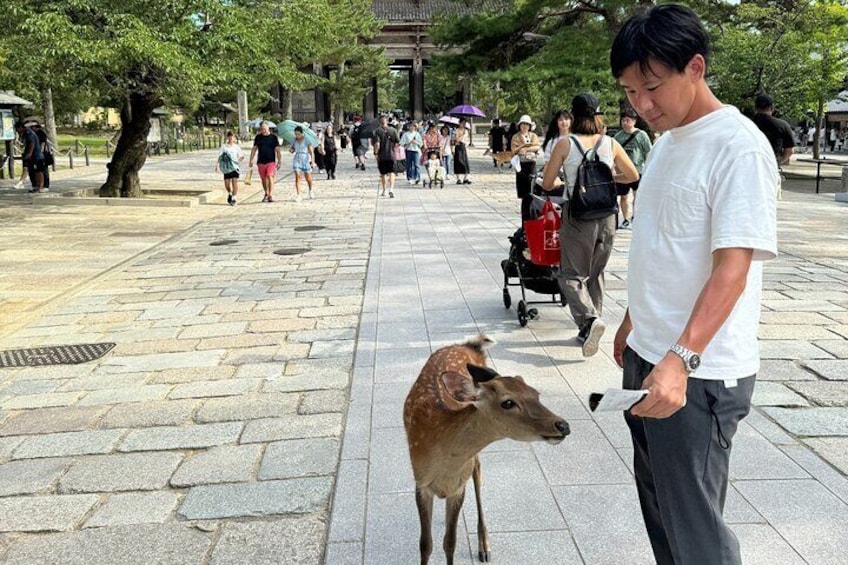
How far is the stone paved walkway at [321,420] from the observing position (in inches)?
118

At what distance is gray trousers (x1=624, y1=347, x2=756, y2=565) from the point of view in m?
1.79

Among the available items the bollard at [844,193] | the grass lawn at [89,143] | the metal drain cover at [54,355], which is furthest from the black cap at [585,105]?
the grass lawn at [89,143]

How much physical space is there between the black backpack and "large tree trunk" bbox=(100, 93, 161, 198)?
13.3m

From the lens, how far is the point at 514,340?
554 centimetres

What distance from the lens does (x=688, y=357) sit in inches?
65.5

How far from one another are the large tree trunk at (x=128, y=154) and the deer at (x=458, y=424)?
Result: 1510cm

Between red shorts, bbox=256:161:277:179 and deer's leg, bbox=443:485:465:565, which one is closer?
deer's leg, bbox=443:485:465:565

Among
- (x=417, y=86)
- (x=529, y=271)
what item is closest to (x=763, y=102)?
(x=529, y=271)

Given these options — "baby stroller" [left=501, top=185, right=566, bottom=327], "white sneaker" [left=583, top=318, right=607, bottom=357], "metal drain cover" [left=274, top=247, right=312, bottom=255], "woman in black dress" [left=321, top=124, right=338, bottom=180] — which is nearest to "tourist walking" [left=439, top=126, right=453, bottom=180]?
"woman in black dress" [left=321, top=124, right=338, bottom=180]

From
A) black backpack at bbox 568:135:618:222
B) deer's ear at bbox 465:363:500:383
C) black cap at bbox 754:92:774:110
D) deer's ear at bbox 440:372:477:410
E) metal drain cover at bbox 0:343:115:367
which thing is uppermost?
black cap at bbox 754:92:774:110

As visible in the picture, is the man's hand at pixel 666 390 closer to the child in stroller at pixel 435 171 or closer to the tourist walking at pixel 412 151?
the child in stroller at pixel 435 171

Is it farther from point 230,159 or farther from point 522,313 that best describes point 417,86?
point 522,313

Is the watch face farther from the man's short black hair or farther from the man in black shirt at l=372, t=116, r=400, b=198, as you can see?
the man in black shirt at l=372, t=116, r=400, b=198

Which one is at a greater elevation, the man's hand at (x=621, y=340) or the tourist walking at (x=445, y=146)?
the tourist walking at (x=445, y=146)
